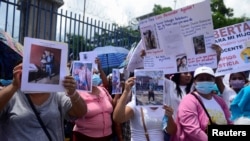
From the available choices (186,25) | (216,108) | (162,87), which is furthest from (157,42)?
(216,108)

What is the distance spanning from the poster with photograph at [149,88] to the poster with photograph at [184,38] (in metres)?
0.48

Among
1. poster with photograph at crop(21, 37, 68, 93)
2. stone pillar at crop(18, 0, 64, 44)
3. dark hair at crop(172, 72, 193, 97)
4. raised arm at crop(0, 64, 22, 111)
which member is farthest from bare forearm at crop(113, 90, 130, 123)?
stone pillar at crop(18, 0, 64, 44)

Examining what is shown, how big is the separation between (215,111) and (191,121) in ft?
0.88

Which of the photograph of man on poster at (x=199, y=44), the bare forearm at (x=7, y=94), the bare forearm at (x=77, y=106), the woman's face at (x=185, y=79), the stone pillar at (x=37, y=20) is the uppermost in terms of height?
the stone pillar at (x=37, y=20)

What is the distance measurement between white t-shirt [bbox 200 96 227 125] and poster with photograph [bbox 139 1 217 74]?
42cm

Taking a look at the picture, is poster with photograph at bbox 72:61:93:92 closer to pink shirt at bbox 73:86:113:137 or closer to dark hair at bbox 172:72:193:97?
pink shirt at bbox 73:86:113:137

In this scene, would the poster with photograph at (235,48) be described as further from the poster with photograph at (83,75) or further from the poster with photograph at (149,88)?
the poster with photograph at (83,75)

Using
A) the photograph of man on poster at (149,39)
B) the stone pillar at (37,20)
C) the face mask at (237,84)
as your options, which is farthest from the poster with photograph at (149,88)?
the stone pillar at (37,20)

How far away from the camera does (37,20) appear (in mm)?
5988

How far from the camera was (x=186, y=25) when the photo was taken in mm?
3779

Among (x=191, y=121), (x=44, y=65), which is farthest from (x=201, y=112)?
(x=44, y=65)

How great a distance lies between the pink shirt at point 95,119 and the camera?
173 inches

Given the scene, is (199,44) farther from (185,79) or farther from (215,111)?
(215,111)

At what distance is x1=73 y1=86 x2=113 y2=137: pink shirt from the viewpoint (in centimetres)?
439
